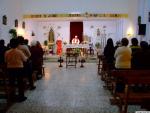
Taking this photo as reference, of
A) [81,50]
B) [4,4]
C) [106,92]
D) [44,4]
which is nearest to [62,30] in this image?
[81,50]

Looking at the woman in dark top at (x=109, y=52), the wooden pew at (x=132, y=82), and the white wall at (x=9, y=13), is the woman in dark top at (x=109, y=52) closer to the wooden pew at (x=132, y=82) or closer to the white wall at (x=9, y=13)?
the wooden pew at (x=132, y=82)

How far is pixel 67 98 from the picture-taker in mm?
6387

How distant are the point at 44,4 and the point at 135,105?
35.3ft

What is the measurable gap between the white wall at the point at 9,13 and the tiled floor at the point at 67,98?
411cm

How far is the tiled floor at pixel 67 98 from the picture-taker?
543 centimetres

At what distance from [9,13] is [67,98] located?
7590 mm

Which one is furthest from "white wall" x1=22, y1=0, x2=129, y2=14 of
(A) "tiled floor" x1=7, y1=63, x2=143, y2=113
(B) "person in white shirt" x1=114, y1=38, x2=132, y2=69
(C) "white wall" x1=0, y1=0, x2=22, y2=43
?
(B) "person in white shirt" x1=114, y1=38, x2=132, y2=69

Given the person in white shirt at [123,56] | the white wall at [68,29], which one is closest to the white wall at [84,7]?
the white wall at [68,29]

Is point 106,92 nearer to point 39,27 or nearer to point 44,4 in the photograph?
point 44,4

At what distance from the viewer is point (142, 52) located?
246 inches

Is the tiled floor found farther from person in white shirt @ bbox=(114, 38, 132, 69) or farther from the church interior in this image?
person in white shirt @ bbox=(114, 38, 132, 69)

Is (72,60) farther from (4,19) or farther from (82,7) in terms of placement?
(4,19)

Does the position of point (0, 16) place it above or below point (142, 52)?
above

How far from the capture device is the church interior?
215 inches
